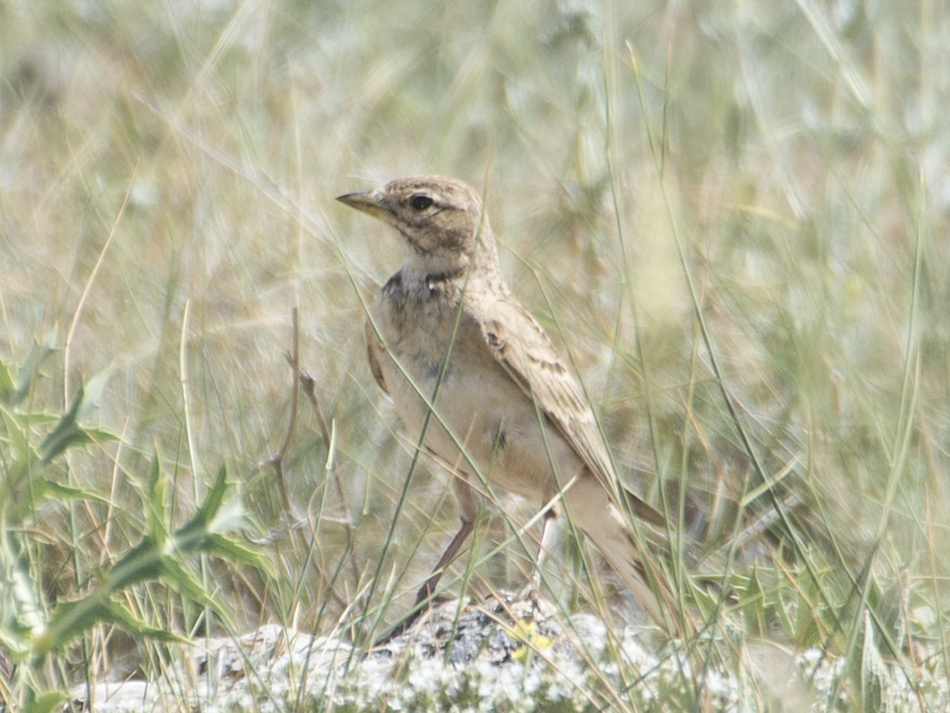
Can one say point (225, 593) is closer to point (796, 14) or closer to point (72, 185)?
point (72, 185)

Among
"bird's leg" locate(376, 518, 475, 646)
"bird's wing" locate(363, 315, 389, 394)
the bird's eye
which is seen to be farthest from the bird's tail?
the bird's eye

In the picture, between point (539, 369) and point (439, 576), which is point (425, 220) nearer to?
point (539, 369)

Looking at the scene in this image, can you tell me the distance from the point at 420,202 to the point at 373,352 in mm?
557

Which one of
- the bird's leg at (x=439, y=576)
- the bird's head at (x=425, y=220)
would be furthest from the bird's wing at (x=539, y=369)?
the bird's leg at (x=439, y=576)

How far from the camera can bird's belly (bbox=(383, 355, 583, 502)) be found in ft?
13.3

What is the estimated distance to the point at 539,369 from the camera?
429cm

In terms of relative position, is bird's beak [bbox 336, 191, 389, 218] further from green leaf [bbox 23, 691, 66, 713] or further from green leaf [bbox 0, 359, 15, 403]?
green leaf [bbox 23, 691, 66, 713]

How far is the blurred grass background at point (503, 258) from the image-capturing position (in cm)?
330

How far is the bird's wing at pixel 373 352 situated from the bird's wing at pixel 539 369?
0.35 m

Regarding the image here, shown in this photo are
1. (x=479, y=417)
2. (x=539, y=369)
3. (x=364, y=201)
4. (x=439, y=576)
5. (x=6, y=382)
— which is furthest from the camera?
(x=364, y=201)

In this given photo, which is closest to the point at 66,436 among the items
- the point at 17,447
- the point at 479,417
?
the point at 17,447

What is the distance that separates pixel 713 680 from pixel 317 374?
2.33 m

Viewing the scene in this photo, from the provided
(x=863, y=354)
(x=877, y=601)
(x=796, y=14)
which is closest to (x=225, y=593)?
(x=877, y=601)

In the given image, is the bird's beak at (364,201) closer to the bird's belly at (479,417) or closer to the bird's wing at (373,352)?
the bird's wing at (373,352)
